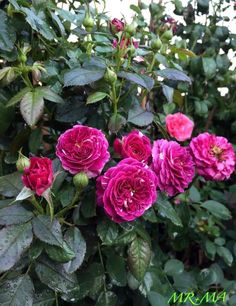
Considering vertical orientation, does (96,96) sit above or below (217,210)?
above

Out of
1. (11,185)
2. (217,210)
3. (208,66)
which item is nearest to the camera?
(11,185)

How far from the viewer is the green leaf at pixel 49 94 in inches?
30.8

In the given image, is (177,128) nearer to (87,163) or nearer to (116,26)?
(116,26)

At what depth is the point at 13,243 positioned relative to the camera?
64cm

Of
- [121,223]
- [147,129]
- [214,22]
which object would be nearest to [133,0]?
[214,22]

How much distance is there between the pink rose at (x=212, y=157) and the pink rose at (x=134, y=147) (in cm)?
16

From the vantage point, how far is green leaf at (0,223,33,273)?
0.63m

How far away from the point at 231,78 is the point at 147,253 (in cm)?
101

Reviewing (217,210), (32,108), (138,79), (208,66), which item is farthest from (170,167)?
(208,66)

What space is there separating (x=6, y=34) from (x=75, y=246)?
451mm

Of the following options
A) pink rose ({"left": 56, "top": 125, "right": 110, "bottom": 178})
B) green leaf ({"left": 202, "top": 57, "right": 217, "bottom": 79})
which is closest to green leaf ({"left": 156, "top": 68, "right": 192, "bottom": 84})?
pink rose ({"left": 56, "top": 125, "right": 110, "bottom": 178})

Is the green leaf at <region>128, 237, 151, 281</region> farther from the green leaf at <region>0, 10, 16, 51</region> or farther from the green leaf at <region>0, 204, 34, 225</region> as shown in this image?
the green leaf at <region>0, 10, 16, 51</region>

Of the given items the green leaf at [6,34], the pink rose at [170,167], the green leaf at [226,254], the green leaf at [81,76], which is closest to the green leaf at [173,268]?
the green leaf at [226,254]

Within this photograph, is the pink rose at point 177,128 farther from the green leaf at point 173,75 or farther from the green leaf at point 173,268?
the green leaf at point 173,268
